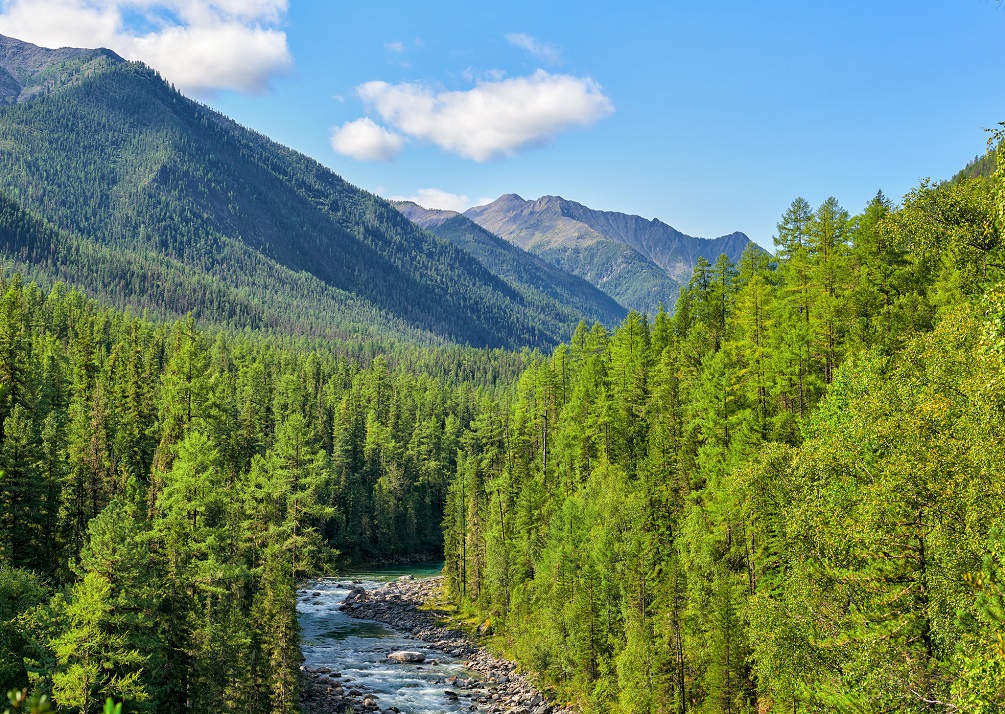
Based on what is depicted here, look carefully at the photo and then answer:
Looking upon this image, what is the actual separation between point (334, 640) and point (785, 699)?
2027 inches

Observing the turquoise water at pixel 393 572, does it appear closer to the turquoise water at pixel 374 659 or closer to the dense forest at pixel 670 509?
the turquoise water at pixel 374 659

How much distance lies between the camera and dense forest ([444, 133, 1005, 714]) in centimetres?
1856

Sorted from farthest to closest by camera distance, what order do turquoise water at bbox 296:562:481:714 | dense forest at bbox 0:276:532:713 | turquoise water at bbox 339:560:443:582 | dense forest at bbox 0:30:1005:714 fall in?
turquoise water at bbox 339:560:443:582 → turquoise water at bbox 296:562:481:714 → dense forest at bbox 0:276:532:713 → dense forest at bbox 0:30:1005:714

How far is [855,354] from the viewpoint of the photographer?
43.8 metres

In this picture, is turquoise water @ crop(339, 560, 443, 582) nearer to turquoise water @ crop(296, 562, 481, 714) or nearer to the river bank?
turquoise water @ crop(296, 562, 481, 714)

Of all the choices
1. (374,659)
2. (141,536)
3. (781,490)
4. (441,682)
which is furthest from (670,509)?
(141,536)

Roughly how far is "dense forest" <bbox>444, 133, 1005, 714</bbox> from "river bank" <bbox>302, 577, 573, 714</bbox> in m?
2.65

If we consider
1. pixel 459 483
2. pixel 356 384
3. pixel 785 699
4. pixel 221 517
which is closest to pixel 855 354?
pixel 785 699

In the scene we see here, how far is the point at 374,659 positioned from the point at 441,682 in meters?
9.17

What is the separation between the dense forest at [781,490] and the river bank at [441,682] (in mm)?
2652

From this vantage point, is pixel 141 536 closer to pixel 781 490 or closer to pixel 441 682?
pixel 441 682

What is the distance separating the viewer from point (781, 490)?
120ft

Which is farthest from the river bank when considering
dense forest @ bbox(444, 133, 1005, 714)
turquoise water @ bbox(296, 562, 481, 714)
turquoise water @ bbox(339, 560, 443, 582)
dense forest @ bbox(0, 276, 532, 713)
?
turquoise water @ bbox(339, 560, 443, 582)

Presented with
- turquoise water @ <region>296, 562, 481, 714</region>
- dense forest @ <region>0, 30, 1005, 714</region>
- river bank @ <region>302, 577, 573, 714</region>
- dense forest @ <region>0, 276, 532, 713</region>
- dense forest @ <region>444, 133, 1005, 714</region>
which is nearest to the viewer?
dense forest @ <region>444, 133, 1005, 714</region>
